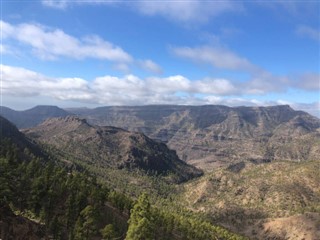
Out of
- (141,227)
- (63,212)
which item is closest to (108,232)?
(141,227)

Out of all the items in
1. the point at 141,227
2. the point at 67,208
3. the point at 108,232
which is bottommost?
the point at 67,208

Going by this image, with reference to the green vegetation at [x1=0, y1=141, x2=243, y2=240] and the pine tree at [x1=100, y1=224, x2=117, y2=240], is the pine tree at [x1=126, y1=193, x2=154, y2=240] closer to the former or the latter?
the green vegetation at [x1=0, y1=141, x2=243, y2=240]

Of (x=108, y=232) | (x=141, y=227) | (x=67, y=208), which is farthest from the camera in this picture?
(x=67, y=208)

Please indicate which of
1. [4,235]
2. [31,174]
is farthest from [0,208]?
[31,174]

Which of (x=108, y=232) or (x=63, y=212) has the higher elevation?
(x=108, y=232)

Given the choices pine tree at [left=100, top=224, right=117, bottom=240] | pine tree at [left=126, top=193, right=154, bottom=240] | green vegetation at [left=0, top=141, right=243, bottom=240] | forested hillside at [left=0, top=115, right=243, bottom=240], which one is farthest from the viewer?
pine tree at [left=100, top=224, right=117, bottom=240]

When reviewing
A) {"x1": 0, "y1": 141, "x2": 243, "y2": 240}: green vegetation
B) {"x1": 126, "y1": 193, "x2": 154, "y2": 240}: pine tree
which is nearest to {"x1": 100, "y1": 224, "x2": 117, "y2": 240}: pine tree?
{"x1": 0, "y1": 141, "x2": 243, "y2": 240}: green vegetation

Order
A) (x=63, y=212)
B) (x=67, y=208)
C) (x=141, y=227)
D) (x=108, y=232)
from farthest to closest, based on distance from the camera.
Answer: (x=63, y=212) → (x=67, y=208) → (x=108, y=232) → (x=141, y=227)

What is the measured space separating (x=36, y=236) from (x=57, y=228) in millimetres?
13646

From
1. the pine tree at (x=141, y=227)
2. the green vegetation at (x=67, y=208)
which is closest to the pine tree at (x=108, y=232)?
the green vegetation at (x=67, y=208)

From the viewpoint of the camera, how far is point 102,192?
449 feet

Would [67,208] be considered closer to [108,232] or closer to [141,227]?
[108,232]

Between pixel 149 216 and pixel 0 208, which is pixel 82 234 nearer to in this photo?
pixel 0 208

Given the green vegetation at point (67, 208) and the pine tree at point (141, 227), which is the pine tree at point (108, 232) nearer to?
the green vegetation at point (67, 208)
